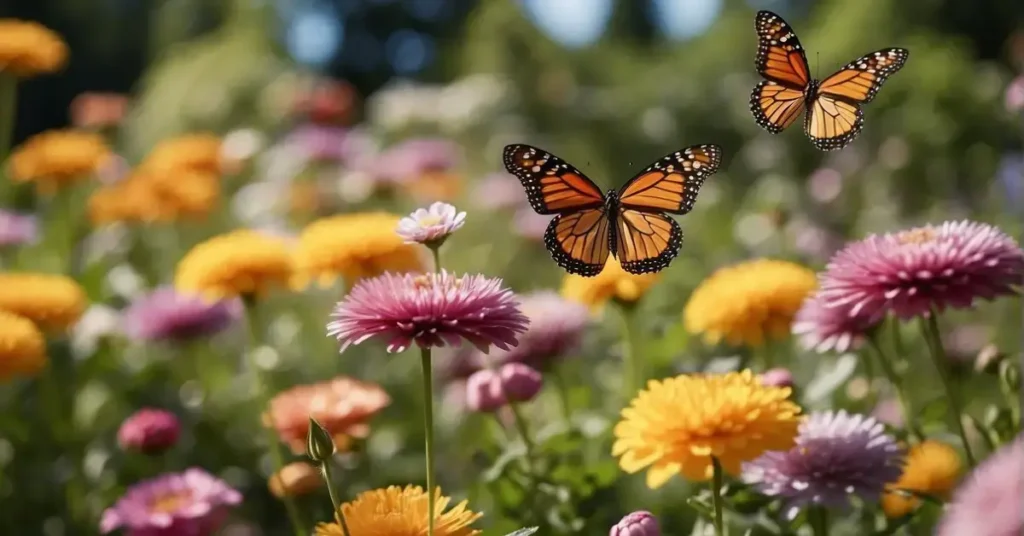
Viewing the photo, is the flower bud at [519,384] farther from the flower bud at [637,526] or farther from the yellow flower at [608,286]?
the flower bud at [637,526]

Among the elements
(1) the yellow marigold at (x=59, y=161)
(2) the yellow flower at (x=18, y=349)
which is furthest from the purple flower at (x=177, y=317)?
(1) the yellow marigold at (x=59, y=161)

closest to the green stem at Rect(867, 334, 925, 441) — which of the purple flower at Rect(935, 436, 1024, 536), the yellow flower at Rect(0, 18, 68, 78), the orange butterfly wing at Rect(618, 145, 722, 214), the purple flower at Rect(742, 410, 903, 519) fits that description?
the purple flower at Rect(742, 410, 903, 519)

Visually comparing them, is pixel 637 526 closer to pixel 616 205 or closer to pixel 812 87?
pixel 616 205

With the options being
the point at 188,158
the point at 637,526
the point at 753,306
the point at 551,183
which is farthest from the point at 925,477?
the point at 188,158

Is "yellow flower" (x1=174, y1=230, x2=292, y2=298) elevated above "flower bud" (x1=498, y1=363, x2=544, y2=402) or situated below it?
above

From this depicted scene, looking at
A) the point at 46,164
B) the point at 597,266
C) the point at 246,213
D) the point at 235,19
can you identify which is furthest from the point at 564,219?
the point at 235,19

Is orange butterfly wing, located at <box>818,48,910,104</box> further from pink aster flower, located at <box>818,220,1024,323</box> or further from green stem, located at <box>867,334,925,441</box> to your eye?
green stem, located at <box>867,334,925,441</box>

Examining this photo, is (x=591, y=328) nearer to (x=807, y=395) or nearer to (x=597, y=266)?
(x=807, y=395)
